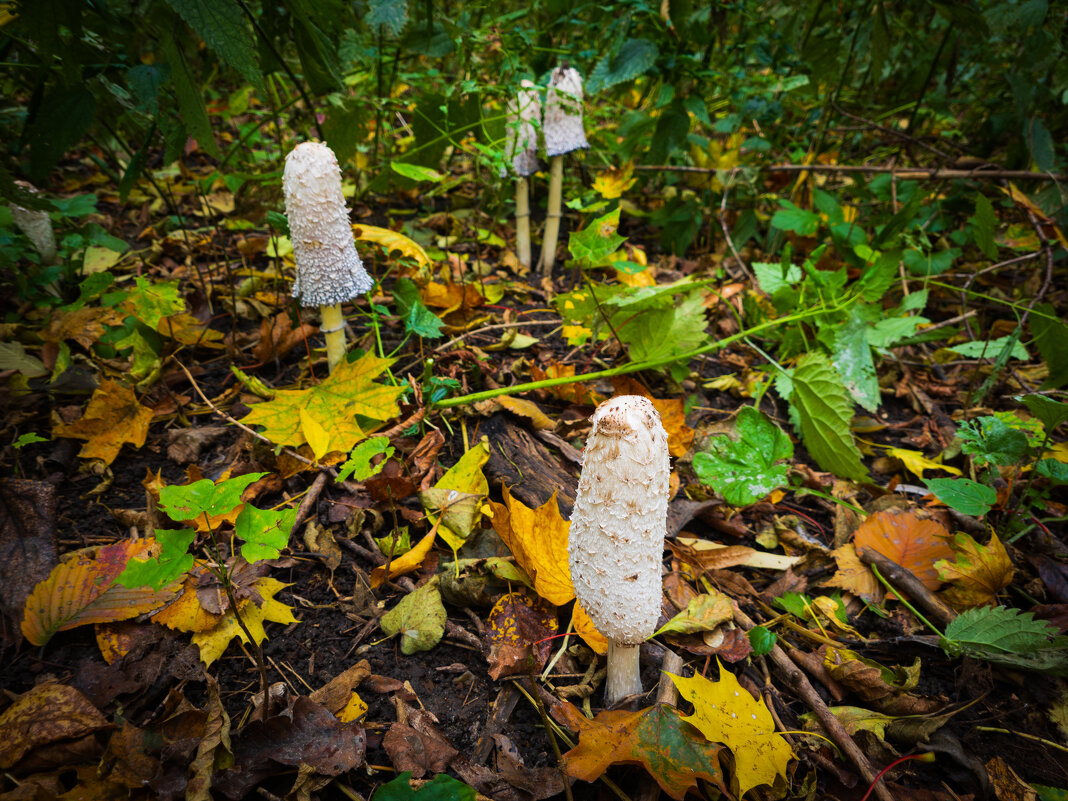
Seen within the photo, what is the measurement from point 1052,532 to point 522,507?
206cm

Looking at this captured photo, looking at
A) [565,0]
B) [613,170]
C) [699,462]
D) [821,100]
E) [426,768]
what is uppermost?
[565,0]

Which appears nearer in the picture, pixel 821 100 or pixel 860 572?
pixel 860 572

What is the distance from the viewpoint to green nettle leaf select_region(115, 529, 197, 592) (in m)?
1.27

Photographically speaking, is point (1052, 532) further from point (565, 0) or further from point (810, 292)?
point (565, 0)

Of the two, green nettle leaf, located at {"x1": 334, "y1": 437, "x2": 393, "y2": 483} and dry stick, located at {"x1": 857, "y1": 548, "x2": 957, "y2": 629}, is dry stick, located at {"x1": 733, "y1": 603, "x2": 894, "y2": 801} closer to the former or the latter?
dry stick, located at {"x1": 857, "y1": 548, "x2": 957, "y2": 629}

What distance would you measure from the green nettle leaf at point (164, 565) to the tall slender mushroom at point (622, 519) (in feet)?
3.04

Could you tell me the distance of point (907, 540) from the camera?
2025 mm

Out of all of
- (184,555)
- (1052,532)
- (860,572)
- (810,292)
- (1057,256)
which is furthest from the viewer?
(1057,256)

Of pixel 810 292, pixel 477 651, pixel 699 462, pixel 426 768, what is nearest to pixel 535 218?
pixel 810 292

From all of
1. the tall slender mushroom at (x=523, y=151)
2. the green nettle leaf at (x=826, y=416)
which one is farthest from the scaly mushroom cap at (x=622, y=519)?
the tall slender mushroom at (x=523, y=151)

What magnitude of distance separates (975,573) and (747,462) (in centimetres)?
80

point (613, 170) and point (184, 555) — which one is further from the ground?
point (613, 170)

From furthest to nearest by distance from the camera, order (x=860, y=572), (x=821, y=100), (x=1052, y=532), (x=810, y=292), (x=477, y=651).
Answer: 1. (x=821, y=100)
2. (x=810, y=292)
3. (x=1052, y=532)
4. (x=860, y=572)
5. (x=477, y=651)

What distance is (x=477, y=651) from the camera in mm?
1638
